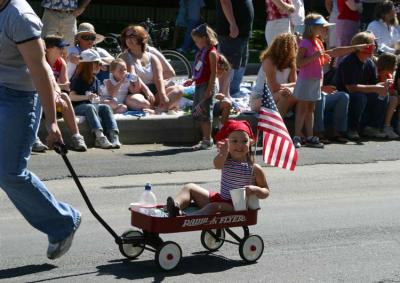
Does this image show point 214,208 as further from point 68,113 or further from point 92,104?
point 92,104

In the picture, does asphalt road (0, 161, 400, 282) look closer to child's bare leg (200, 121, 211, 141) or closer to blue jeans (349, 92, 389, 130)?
child's bare leg (200, 121, 211, 141)

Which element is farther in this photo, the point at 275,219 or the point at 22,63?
the point at 275,219

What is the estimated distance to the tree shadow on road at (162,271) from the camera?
673 centimetres

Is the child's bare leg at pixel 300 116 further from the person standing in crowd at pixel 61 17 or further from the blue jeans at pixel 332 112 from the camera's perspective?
the person standing in crowd at pixel 61 17

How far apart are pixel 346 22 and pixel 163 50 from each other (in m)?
5.04

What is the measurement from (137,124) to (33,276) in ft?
19.2

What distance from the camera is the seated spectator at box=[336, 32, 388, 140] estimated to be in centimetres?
1348

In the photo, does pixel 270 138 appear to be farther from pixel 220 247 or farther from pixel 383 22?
pixel 383 22

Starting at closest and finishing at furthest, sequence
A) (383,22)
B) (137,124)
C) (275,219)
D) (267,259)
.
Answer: (267,259), (275,219), (137,124), (383,22)

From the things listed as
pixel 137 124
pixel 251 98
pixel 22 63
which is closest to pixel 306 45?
pixel 251 98

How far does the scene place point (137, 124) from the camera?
12320mm

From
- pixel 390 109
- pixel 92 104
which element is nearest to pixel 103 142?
pixel 92 104

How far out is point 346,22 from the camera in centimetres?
1595

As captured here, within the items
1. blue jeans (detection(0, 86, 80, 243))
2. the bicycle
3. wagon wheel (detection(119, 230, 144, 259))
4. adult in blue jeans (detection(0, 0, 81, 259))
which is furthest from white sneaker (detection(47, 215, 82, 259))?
the bicycle
